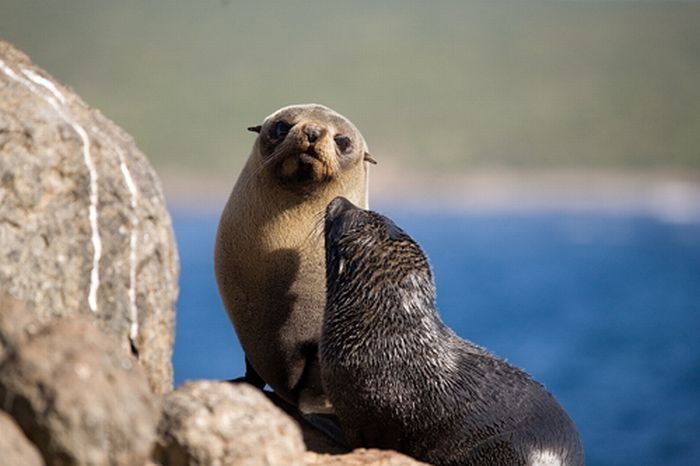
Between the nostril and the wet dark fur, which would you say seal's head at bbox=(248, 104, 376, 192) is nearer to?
the nostril

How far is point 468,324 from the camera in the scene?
80.4 metres

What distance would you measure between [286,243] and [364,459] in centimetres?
250

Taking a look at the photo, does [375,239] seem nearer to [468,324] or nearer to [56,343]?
[56,343]

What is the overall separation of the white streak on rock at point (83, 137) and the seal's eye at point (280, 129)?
256 cm

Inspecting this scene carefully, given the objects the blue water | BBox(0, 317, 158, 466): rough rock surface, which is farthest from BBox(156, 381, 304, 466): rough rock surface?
the blue water

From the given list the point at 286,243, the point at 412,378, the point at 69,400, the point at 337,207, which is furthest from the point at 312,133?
the point at 69,400

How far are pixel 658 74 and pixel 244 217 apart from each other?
338 feet

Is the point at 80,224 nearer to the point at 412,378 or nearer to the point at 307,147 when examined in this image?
the point at 412,378

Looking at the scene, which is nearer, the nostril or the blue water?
the nostril

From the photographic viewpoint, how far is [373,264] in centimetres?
739

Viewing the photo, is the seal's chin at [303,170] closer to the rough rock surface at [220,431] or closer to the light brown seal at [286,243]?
the light brown seal at [286,243]

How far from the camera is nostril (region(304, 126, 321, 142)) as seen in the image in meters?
8.35

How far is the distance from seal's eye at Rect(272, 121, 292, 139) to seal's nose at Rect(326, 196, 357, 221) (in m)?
0.85

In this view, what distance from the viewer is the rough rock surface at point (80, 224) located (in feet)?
18.6
